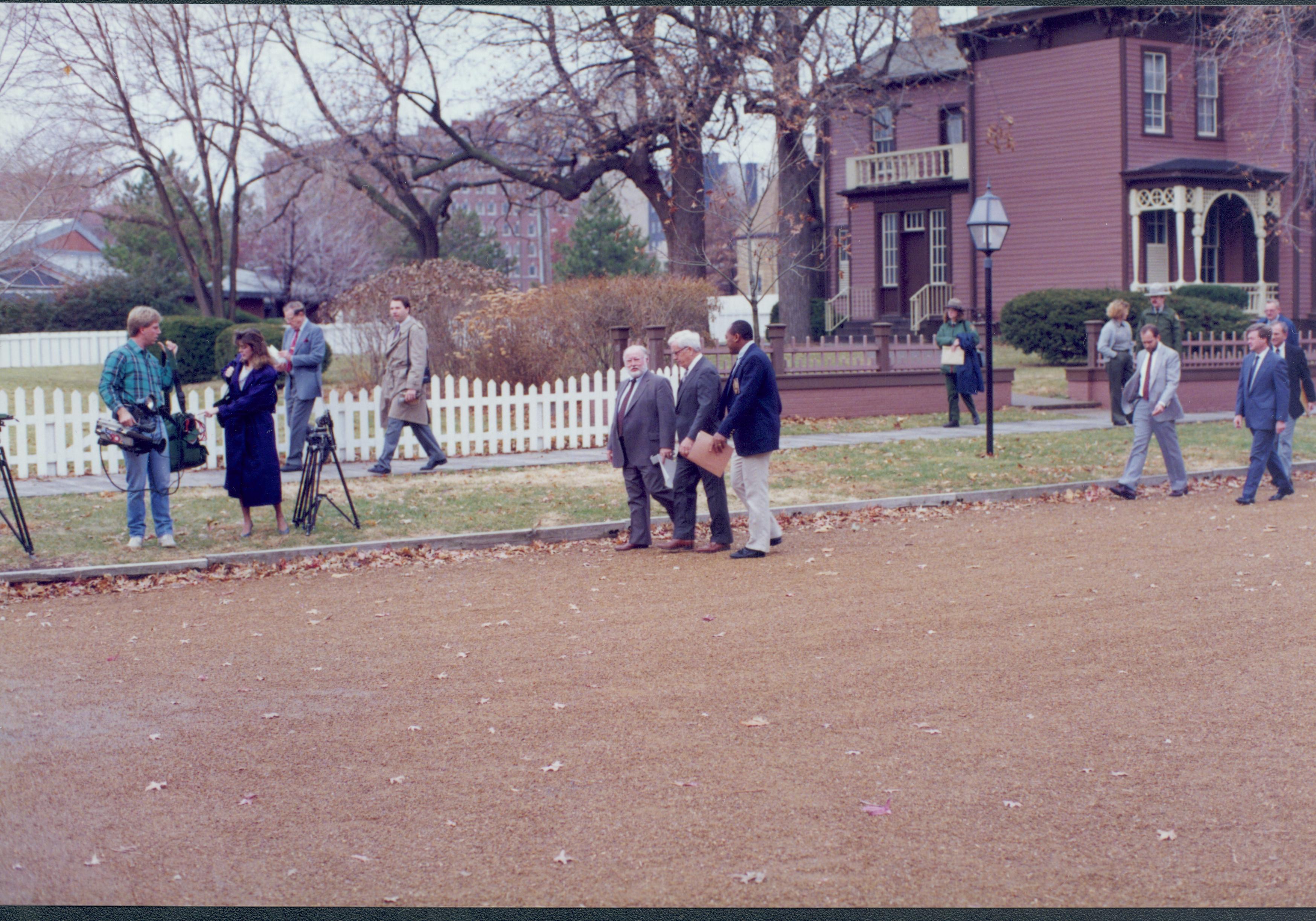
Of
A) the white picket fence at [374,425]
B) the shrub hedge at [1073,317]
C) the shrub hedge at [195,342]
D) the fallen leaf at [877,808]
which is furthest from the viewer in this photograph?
the shrub hedge at [195,342]

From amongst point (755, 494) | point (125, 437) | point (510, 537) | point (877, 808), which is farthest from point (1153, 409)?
point (877, 808)

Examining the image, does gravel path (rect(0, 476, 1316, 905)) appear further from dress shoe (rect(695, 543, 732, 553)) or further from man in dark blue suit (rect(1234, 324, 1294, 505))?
man in dark blue suit (rect(1234, 324, 1294, 505))

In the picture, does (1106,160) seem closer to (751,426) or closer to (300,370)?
(300,370)

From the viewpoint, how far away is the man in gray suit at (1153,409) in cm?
1363

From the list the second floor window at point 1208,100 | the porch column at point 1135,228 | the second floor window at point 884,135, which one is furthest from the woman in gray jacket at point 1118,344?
the second floor window at point 884,135

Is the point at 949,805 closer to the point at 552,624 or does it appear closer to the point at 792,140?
the point at 552,624

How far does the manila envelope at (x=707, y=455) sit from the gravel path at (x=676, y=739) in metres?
1.00

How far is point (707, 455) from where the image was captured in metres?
10.6

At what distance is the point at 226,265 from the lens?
199 ft

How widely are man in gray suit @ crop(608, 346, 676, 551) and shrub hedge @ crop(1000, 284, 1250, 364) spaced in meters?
17.9

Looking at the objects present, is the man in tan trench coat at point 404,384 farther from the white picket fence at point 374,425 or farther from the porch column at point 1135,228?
the porch column at point 1135,228

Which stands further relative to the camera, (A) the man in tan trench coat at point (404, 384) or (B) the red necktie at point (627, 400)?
(A) the man in tan trench coat at point (404, 384)

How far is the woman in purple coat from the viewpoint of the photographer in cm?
1106

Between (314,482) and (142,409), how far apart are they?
170 cm
